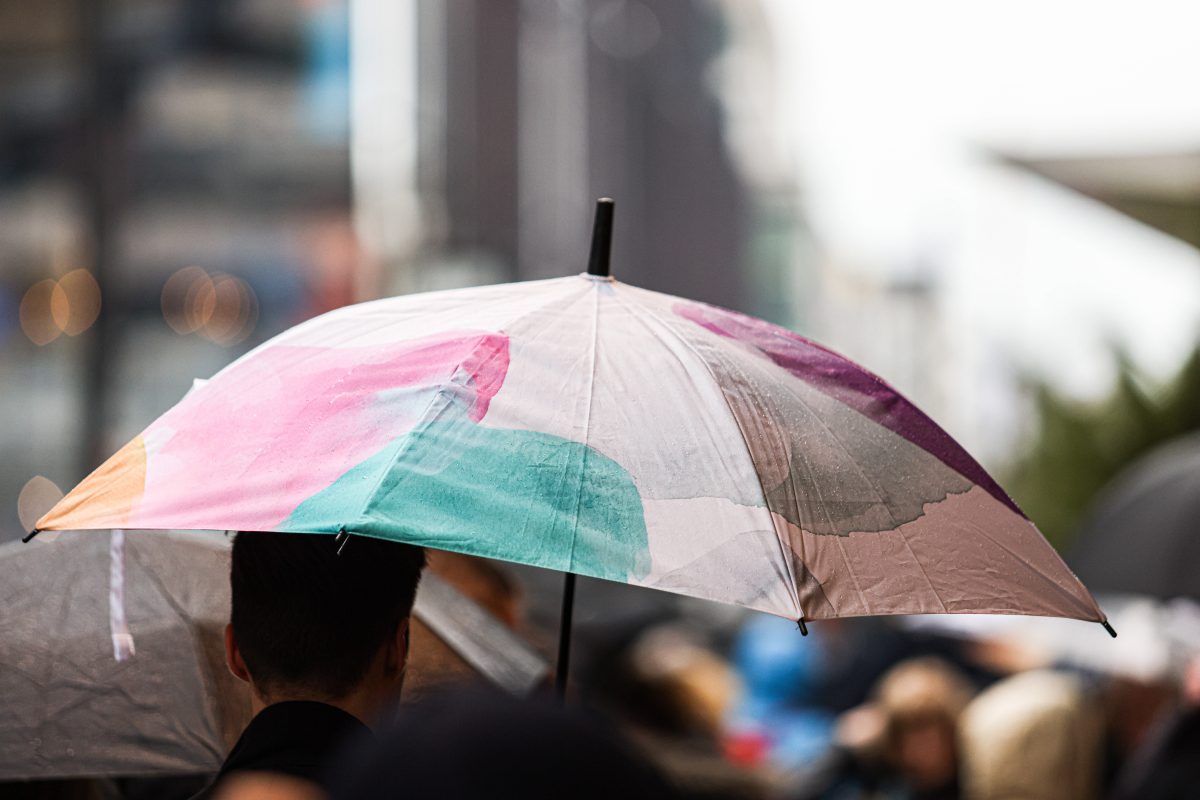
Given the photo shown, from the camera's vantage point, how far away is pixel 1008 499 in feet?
8.83

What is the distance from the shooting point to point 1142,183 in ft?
49.0

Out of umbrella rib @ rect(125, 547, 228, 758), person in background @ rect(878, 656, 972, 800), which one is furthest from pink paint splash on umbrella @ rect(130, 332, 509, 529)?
person in background @ rect(878, 656, 972, 800)

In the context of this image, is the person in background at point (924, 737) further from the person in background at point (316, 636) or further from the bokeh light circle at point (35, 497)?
the bokeh light circle at point (35, 497)

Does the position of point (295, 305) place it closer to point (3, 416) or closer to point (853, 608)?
point (3, 416)

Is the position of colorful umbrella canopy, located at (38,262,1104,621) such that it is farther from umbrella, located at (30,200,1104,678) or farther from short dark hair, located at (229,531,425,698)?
short dark hair, located at (229,531,425,698)

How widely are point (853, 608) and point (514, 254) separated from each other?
27105 mm

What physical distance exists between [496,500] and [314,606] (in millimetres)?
299

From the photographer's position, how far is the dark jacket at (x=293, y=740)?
200cm

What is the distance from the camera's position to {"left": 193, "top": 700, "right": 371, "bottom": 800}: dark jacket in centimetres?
200

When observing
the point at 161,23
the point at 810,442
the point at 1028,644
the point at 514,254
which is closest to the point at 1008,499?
the point at 810,442

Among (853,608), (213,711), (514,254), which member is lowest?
(514,254)

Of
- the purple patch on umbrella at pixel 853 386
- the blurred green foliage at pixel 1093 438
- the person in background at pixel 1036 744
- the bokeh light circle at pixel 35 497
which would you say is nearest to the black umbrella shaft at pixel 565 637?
the purple patch on umbrella at pixel 853 386

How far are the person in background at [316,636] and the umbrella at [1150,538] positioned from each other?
13.2ft

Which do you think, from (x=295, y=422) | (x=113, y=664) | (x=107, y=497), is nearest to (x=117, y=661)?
(x=113, y=664)
